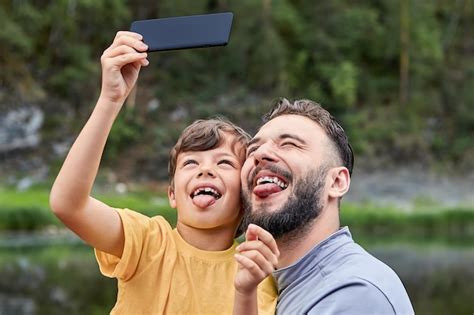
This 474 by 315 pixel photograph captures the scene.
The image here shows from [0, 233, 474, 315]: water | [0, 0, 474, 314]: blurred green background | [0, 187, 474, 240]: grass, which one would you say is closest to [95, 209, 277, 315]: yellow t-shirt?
[0, 233, 474, 315]: water

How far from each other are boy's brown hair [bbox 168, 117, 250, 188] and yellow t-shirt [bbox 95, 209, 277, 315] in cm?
27

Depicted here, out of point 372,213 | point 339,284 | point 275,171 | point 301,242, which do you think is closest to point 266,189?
point 275,171

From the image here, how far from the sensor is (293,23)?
3397 centimetres

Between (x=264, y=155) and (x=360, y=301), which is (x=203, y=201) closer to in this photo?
(x=264, y=155)

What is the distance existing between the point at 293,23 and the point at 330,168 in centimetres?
3192

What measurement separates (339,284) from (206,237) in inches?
26.8

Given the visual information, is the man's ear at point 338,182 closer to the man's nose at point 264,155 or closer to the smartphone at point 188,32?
the man's nose at point 264,155

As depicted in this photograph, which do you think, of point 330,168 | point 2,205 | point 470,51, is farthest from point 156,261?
Answer: point 470,51

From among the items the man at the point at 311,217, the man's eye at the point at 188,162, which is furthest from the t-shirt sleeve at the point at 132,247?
the man at the point at 311,217

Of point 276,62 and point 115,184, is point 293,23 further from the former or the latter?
point 115,184

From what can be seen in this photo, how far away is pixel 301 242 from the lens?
2.37m

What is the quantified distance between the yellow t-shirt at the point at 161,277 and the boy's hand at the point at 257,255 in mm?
502

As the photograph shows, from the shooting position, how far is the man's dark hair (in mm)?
2469

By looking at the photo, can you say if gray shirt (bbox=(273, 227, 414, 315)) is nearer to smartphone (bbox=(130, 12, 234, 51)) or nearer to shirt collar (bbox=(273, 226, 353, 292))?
shirt collar (bbox=(273, 226, 353, 292))
